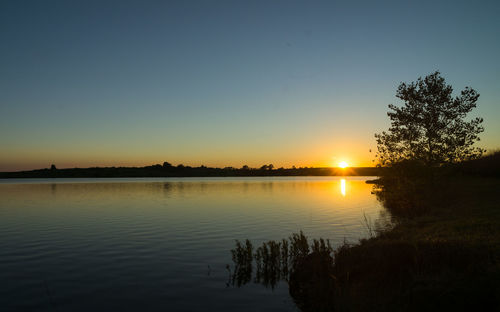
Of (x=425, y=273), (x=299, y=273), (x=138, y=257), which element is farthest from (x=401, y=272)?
(x=138, y=257)

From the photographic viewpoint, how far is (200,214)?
5175 centimetres

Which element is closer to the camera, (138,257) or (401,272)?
(401,272)

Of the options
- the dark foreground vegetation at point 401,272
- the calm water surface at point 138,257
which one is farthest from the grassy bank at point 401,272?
the calm water surface at point 138,257

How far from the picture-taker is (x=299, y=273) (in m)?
20.8

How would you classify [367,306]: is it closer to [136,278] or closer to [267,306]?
[267,306]

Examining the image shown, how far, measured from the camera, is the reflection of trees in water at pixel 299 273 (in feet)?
56.1

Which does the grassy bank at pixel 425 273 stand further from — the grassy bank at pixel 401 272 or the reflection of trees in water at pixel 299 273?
the reflection of trees in water at pixel 299 273

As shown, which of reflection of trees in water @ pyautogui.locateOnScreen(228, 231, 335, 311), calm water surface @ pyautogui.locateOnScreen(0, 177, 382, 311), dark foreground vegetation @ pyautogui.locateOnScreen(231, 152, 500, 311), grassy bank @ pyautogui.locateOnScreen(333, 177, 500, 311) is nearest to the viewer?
grassy bank @ pyautogui.locateOnScreen(333, 177, 500, 311)

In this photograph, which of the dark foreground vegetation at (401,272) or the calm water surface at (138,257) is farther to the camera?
the calm water surface at (138,257)

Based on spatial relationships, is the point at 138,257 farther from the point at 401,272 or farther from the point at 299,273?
the point at 401,272

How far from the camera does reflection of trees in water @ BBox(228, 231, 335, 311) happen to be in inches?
673

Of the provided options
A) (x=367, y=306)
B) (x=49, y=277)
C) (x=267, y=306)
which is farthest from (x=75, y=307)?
(x=367, y=306)

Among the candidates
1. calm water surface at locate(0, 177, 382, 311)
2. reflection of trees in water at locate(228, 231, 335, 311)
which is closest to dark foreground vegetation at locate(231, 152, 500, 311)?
reflection of trees in water at locate(228, 231, 335, 311)

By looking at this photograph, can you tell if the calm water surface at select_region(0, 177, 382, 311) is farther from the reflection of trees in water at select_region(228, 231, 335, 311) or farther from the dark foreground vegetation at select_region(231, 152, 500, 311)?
the dark foreground vegetation at select_region(231, 152, 500, 311)
